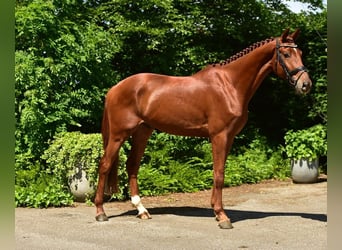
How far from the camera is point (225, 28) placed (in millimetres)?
9281

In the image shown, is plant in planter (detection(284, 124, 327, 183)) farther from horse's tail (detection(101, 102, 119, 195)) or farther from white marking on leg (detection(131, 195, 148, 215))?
horse's tail (detection(101, 102, 119, 195))

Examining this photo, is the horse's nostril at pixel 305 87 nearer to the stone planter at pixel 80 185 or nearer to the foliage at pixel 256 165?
the stone planter at pixel 80 185

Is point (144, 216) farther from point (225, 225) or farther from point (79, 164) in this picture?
point (79, 164)

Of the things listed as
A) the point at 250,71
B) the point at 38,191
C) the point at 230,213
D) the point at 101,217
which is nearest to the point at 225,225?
the point at 230,213

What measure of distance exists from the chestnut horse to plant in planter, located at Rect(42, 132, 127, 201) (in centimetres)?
94

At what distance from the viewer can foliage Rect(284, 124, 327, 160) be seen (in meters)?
8.44

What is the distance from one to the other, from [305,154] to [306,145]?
0.26 m

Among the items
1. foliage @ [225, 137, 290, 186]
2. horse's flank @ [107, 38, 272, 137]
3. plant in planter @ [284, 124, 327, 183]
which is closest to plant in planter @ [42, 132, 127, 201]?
horse's flank @ [107, 38, 272, 137]

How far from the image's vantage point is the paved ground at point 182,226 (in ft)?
13.3

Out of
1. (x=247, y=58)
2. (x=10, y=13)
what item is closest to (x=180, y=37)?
(x=247, y=58)

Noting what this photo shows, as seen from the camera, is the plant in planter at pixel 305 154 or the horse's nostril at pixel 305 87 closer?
the horse's nostril at pixel 305 87

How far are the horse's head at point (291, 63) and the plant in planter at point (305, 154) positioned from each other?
4.19 m

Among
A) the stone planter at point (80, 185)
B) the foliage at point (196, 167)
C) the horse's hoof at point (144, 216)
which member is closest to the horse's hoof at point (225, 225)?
the horse's hoof at point (144, 216)

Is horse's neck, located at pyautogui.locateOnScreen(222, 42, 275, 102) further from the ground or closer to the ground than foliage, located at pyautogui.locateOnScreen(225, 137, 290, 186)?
further from the ground
